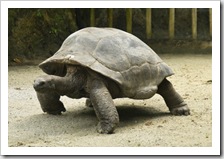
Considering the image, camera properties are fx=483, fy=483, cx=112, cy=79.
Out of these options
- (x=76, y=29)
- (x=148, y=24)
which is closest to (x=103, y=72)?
(x=76, y=29)

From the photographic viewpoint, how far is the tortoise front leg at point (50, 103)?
5.40 m

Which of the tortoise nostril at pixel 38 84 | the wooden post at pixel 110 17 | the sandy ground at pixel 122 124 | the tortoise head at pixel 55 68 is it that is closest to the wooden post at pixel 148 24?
the wooden post at pixel 110 17

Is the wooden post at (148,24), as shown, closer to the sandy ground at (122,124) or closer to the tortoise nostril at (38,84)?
the sandy ground at (122,124)

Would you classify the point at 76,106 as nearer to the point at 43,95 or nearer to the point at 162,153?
the point at 43,95

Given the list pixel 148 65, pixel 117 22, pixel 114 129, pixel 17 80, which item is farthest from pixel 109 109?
pixel 117 22

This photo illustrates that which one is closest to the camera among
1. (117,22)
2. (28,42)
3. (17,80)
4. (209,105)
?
(209,105)

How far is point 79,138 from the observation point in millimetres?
4547

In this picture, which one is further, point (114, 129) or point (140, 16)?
point (140, 16)

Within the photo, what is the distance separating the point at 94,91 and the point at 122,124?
0.52 m

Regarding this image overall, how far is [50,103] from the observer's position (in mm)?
5477

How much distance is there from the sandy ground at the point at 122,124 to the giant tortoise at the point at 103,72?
0.76 feet

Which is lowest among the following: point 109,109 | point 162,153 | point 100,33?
point 162,153

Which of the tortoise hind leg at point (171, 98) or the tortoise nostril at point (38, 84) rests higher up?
the tortoise nostril at point (38, 84)

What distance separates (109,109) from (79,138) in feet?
1.37
